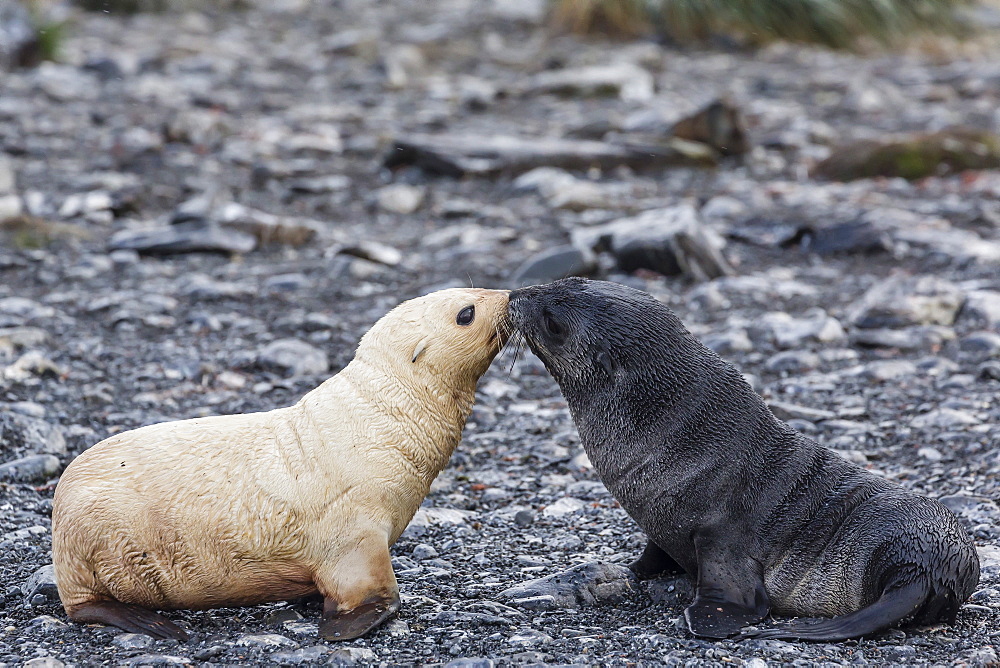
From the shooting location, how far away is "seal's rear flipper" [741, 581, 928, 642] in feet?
12.4

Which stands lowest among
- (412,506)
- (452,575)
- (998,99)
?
(452,575)

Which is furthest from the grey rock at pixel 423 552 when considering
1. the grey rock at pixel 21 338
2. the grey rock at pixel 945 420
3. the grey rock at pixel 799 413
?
the grey rock at pixel 21 338

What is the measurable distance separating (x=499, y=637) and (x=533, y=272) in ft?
13.9

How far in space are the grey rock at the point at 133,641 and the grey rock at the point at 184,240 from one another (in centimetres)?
519

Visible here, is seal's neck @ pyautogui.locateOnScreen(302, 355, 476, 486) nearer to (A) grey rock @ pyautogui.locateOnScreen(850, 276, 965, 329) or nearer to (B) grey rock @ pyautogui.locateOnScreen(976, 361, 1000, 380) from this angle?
(B) grey rock @ pyautogui.locateOnScreen(976, 361, 1000, 380)

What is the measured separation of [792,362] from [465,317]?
3090 mm

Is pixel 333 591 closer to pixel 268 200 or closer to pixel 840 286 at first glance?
pixel 840 286

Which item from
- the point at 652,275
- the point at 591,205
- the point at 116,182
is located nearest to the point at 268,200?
the point at 116,182

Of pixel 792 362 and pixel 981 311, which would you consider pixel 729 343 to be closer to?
pixel 792 362

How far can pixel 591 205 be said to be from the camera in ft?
32.4

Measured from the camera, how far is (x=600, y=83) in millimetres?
14133

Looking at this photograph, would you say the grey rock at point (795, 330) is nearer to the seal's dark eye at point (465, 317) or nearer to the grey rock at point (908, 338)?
the grey rock at point (908, 338)

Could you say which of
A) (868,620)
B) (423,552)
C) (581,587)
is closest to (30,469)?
(423,552)

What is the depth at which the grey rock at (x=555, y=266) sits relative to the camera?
25.5 ft
